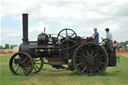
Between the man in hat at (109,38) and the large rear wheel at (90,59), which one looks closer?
the large rear wheel at (90,59)

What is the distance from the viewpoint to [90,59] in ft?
35.4

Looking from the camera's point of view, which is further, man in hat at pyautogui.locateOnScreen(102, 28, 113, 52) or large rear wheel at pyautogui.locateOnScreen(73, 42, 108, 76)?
man in hat at pyautogui.locateOnScreen(102, 28, 113, 52)

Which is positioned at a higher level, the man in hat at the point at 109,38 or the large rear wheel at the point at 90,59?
the man in hat at the point at 109,38

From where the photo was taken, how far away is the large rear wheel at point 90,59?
10.7m

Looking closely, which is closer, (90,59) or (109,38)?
(90,59)

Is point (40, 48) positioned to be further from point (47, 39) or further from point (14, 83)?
point (14, 83)

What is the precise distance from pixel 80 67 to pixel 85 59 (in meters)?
0.45

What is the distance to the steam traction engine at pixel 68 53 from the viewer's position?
1077 centimetres

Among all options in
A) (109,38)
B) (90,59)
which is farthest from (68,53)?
(109,38)

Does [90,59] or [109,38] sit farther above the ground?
[109,38]

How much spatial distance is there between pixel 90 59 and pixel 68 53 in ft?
3.74

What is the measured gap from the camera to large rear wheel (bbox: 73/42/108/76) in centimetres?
1072

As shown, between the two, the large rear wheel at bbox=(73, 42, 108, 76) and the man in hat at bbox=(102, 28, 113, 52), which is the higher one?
the man in hat at bbox=(102, 28, 113, 52)

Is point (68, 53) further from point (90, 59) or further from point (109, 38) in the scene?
point (109, 38)
